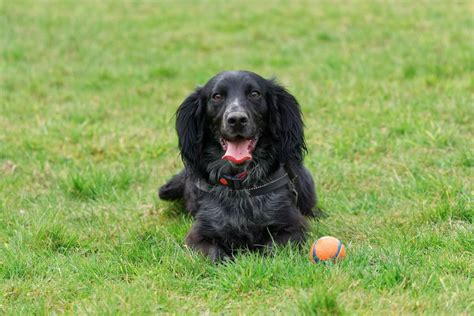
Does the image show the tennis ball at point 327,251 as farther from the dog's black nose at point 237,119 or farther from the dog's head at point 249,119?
the dog's black nose at point 237,119

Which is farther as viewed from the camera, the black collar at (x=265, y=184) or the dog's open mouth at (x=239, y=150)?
the black collar at (x=265, y=184)

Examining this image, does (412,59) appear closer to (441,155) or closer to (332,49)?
(332,49)

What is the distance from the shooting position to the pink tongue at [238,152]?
4773 mm

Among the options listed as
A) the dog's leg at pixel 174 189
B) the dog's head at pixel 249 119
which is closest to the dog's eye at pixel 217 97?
the dog's head at pixel 249 119

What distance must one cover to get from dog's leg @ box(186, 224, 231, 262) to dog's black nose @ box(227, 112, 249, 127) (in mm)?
791

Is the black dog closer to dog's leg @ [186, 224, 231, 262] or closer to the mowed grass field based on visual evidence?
dog's leg @ [186, 224, 231, 262]

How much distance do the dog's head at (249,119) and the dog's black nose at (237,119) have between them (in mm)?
74

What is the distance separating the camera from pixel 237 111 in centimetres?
466

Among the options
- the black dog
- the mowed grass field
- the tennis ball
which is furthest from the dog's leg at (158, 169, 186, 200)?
the tennis ball

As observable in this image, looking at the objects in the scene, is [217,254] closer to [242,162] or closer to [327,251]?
[242,162]

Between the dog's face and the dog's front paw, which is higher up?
the dog's face

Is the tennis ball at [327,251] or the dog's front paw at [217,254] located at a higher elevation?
the tennis ball at [327,251]

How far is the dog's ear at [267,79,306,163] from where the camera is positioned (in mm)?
5082

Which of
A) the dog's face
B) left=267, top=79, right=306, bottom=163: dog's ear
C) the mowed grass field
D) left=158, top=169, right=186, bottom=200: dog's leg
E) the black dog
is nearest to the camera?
the mowed grass field
